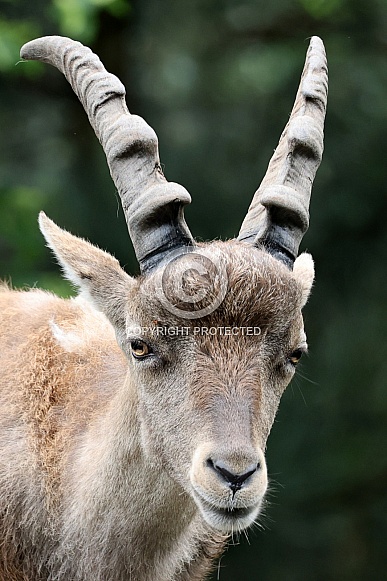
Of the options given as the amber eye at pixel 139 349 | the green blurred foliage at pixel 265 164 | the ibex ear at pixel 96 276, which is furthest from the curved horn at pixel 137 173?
the green blurred foliage at pixel 265 164

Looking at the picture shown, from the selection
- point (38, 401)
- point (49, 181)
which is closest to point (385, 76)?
point (49, 181)

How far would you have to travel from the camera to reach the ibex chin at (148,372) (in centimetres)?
602

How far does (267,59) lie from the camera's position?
640 inches

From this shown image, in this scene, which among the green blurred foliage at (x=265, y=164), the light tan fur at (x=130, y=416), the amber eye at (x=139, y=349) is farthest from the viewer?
the green blurred foliage at (x=265, y=164)

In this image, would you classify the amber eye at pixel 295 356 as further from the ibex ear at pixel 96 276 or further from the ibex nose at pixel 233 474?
the ibex ear at pixel 96 276

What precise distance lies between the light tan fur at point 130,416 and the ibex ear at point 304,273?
2 centimetres

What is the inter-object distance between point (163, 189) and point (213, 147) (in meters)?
9.84

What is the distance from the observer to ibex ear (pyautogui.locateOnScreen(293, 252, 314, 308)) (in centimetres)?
673

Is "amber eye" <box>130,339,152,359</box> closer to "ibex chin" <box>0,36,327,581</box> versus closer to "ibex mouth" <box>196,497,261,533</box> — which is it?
"ibex chin" <box>0,36,327,581</box>

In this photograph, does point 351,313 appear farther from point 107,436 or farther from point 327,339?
point 107,436

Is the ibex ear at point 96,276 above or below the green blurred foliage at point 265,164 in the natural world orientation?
below

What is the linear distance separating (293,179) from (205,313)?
57.4 inches

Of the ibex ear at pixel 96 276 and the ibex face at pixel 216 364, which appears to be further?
the ibex ear at pixel 96 276

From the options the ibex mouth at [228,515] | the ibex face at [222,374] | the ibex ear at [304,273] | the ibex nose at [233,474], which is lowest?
the ibex mouth at [228,515]
